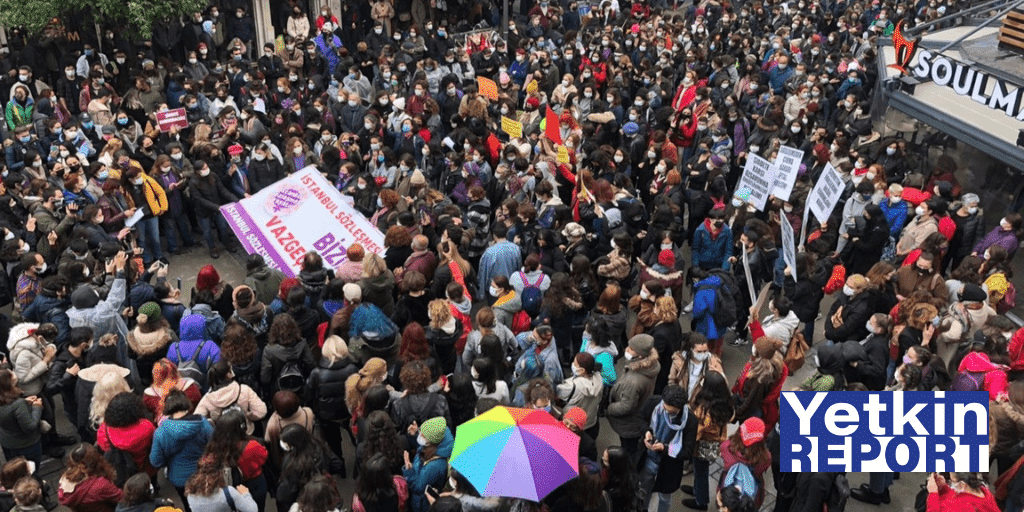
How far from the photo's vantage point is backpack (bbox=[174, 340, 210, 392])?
749 cm

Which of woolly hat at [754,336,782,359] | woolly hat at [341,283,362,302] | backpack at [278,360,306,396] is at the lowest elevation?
backpack at [278,360,306,396]

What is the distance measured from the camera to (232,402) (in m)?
6.97

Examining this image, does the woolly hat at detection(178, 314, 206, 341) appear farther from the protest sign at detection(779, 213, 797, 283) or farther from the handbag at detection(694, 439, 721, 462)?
the protest sign at detection(779, 213, 797, 283)

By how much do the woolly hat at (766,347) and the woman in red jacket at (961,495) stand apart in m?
1.64

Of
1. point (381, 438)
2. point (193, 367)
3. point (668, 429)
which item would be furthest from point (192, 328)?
point (668, 429)

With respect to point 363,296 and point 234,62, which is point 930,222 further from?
point 234,62

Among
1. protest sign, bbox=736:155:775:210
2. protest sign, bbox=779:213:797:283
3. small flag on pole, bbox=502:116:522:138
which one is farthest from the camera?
small flag on pole, bbox=502:116:522:138

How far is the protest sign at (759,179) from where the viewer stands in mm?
10492

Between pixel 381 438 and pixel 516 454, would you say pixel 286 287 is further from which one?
pixel 516 454

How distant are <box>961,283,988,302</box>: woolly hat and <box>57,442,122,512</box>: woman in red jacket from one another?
7.48 m

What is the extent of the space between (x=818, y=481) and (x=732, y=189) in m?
8.09

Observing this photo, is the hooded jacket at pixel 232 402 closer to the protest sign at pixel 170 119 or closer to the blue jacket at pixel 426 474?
the blue jacket at pixel 426 474

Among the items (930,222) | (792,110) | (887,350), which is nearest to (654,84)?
(792,110)

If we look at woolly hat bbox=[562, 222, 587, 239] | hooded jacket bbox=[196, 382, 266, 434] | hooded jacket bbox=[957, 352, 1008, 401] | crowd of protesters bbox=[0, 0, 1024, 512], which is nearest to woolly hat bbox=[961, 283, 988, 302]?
crowd of protesters bbox=[0, 0, 1024, 512]
